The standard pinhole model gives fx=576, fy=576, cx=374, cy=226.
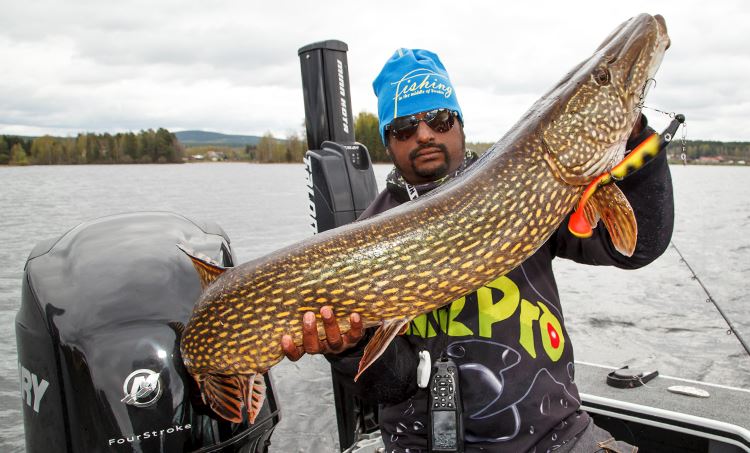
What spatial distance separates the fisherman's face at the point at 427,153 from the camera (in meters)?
2.42

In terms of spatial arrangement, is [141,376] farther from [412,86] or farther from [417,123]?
[412,86]

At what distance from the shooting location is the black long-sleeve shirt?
1918 mm

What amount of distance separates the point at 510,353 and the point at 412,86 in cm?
122

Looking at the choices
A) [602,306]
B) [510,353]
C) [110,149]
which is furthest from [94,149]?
[510,353]

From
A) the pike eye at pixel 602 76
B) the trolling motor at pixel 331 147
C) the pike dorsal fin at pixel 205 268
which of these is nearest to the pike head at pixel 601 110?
the pike eye at pixel 602 76

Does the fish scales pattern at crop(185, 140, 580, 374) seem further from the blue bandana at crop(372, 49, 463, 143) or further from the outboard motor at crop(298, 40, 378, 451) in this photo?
the outboard motor at crop(298, 40, 378, 451)

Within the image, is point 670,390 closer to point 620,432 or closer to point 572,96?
point 620,432

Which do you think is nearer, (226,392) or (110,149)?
(226,392)

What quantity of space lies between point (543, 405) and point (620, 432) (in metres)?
1.17

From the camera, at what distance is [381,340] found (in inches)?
73.1

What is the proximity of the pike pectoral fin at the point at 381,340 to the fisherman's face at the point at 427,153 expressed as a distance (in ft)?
2.56

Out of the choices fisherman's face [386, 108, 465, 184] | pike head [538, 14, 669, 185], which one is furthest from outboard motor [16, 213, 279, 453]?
pike head [538, 14, 669, 185]

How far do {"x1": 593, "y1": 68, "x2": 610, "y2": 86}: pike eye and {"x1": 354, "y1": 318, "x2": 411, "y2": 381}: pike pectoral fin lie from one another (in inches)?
38.7

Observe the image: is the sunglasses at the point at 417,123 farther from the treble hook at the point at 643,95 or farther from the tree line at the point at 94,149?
the tree line at the point at 94,149
